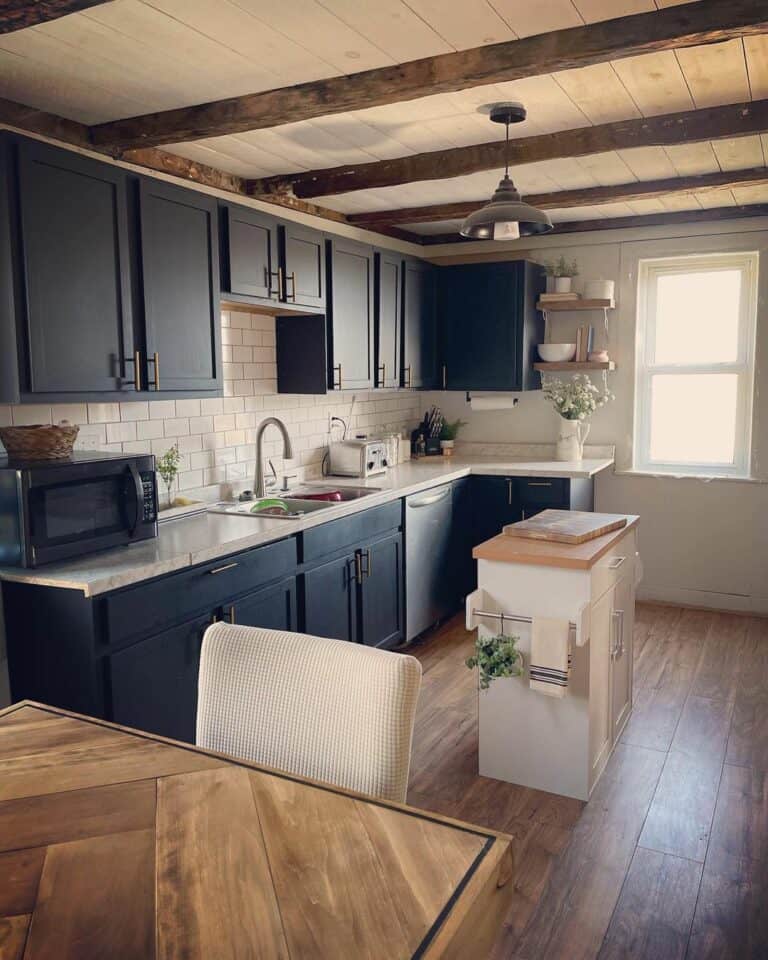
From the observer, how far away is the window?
16.3 feet

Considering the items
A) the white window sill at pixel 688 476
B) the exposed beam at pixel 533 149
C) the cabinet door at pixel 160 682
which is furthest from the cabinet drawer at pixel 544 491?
the cabinet door at pixel 160 682

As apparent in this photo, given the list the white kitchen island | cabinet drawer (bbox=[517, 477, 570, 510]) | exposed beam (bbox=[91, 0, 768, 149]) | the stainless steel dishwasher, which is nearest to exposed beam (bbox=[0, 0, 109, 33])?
exposed beam (bbox=[91, 0, 768, 149])

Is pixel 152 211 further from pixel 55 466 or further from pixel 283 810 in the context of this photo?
pixel 283 810

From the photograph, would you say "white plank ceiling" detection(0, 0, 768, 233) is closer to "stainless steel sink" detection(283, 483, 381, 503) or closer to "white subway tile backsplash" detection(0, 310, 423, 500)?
"white subway tile backsplash" detection(0, 310, 423, 500)

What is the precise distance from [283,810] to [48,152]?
87.9 inches

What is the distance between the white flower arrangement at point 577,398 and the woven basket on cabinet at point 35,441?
3.44 m

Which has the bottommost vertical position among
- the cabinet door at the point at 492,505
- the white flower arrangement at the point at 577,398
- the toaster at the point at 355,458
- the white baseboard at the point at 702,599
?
the white baseboard at the point at 702,599

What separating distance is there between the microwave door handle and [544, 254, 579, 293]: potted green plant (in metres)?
3.41

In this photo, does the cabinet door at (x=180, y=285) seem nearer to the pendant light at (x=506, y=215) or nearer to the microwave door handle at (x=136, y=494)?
the microwave door handle at (x=136, y=494)

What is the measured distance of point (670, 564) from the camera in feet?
17.0

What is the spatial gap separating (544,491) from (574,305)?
1.28m

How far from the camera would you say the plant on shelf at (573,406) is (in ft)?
16.9

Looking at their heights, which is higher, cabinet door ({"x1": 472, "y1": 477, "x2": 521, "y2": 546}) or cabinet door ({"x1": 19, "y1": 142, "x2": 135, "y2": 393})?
cabinet door ({"x1": 19, "y1": 142, "x2": 135, "y2": 393})

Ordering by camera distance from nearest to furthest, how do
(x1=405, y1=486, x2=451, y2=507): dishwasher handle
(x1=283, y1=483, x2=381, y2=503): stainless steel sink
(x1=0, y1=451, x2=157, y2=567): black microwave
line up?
(x1=0, y1=451, x2=157, y2=567): black microwave → (x1=283, y1=483, x2=381, y2=503): stainless steel sink → (x1=405, y1=486, x2=451, y2=507): dishwasher handle
